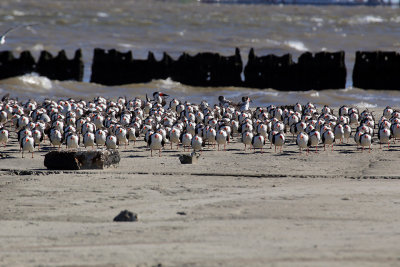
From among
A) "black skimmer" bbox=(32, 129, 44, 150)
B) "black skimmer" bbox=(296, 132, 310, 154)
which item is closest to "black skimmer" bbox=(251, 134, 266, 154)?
"black skimmer" bbox=(296, 132, 310, 154)

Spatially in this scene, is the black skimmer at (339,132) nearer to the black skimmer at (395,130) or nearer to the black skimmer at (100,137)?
the black skimmer at (395,130)

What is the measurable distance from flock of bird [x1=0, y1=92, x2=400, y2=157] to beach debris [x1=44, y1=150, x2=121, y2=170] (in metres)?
3.20

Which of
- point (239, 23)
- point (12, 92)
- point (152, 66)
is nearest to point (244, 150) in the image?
point (12, 92)

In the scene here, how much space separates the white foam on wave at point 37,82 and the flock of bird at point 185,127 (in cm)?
2086

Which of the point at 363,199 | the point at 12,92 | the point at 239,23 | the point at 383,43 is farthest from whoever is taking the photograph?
the point at 239,23

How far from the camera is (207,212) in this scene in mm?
16641

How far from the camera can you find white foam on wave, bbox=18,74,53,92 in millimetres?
56594

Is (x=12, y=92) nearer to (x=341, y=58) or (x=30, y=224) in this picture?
(x=341, y=58)

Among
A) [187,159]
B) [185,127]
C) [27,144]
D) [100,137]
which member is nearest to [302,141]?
[187,159]

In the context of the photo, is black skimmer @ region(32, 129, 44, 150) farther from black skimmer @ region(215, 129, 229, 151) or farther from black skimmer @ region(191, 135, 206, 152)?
black skimmer @ region(215, 129, 229, 151)

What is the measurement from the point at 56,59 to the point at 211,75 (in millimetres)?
11198

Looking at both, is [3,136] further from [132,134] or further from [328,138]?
[328,138]

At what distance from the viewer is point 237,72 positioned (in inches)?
2312

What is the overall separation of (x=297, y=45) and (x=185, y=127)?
67.7 metres
